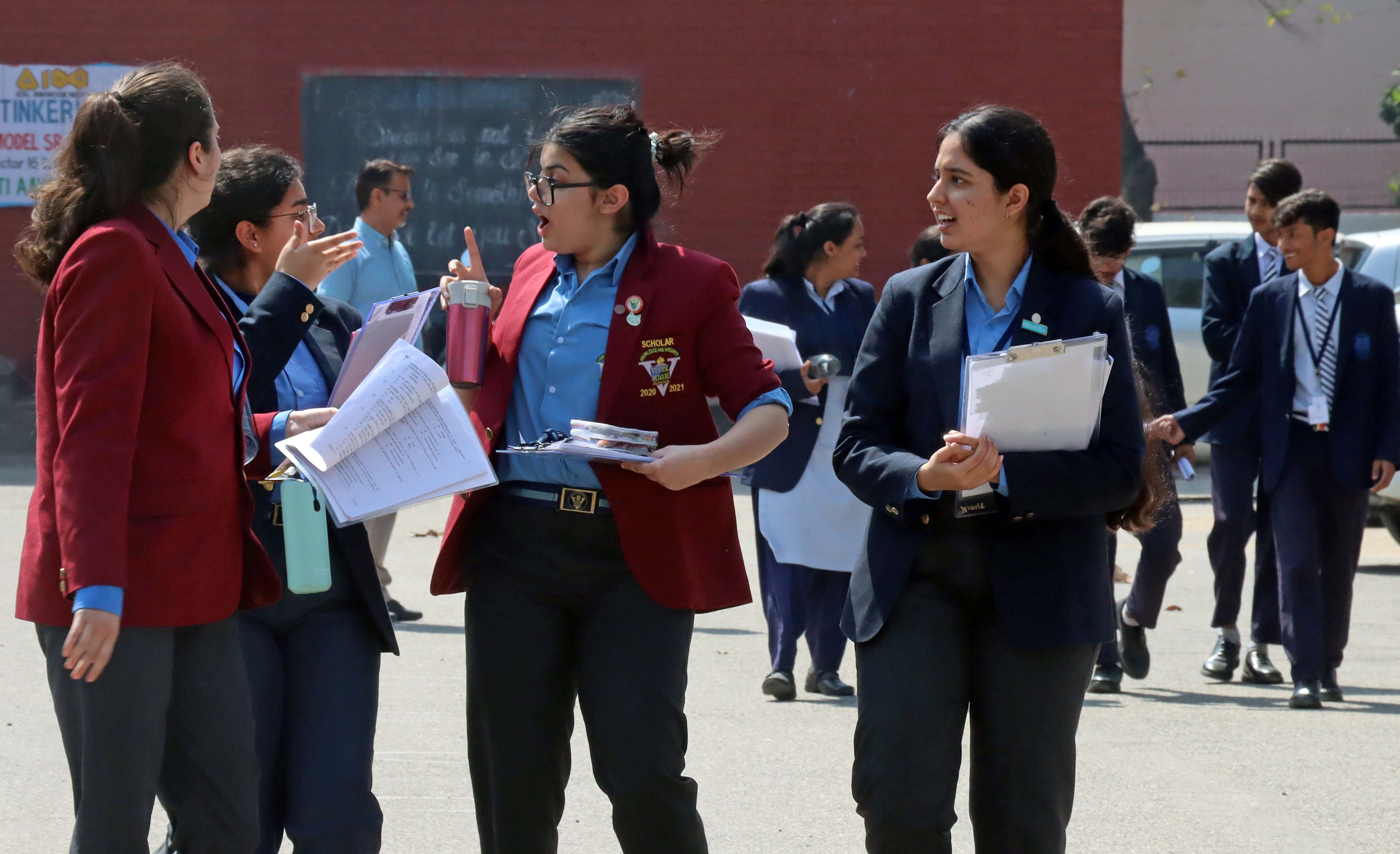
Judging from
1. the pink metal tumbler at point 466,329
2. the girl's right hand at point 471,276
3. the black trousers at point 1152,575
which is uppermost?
the girl's right hand at point 471,276

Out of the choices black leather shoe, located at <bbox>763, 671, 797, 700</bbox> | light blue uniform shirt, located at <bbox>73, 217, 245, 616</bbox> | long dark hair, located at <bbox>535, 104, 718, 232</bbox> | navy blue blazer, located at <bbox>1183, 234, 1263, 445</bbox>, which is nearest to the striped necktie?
navy blue blazer, located at <bbox>1183, 234, 1263, 445</bbox>

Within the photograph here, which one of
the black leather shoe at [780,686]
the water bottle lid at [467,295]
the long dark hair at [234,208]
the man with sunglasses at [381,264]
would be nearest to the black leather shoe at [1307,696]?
the black leather shoe at [780,686]

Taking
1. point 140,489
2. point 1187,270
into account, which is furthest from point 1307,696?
point 1187,270

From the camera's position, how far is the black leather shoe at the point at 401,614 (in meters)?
8.30

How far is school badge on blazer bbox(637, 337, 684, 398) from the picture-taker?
366cm

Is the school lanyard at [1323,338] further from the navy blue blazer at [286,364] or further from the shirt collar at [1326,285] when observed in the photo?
the navy blue blazer at [286,364]

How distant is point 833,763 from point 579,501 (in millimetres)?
2475

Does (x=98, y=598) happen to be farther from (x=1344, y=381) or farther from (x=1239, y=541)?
(x=1239, y=541)

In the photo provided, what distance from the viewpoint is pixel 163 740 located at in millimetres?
3055

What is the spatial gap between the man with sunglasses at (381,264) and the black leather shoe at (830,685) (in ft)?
6.97

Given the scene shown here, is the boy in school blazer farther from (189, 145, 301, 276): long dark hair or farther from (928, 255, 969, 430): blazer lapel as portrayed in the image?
(189, 145, 301, 276): long dark hair

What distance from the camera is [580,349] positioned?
370 centimetres

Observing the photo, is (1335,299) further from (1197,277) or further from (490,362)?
(1197,277)

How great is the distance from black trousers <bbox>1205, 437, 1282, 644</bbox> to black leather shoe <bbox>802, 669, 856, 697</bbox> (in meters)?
1.76
